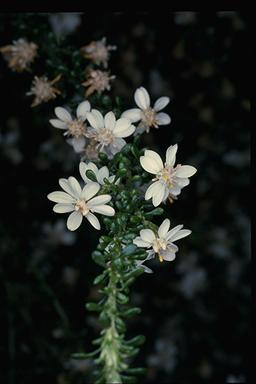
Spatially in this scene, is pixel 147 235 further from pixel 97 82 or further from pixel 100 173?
pixel 97 82

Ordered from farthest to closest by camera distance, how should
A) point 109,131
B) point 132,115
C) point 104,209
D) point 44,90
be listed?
1. point 44,90
2. point 132,115
3. point 109,131
4. point 104,209

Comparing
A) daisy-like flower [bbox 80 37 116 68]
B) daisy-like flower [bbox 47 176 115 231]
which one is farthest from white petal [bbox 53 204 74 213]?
daisy-like flower [bbox 80 37 116 68]

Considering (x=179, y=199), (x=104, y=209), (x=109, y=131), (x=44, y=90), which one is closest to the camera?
(x=104, y=209)

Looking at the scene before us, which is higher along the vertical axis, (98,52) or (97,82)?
(98,52)

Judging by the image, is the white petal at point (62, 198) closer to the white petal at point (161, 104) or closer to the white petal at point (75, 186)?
the white petal at point (75, 186)

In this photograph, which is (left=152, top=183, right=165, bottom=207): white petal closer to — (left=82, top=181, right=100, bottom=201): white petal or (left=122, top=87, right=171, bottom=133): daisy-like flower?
(left=82, top=181, right=100, bottom=201): white petal

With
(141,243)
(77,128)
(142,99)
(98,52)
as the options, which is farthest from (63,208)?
(98,52)

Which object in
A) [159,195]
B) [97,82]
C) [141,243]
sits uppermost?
[97,82]
